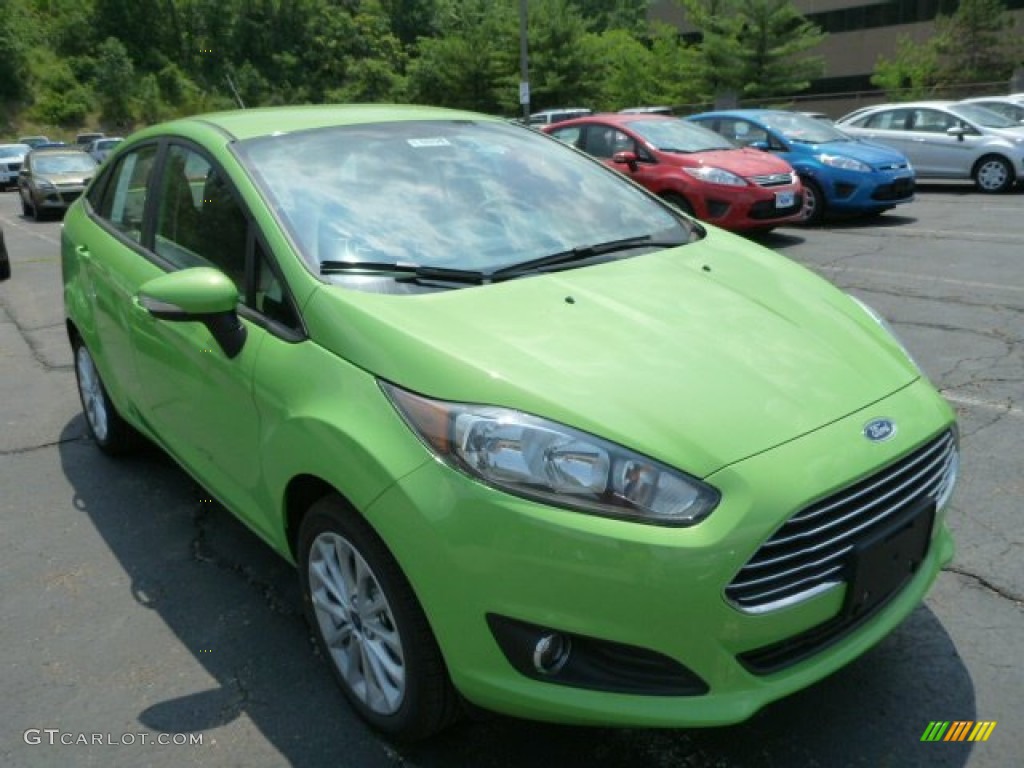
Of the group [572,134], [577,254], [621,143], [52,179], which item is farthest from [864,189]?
[52,179]

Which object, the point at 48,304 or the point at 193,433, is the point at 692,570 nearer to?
the point at 193,433

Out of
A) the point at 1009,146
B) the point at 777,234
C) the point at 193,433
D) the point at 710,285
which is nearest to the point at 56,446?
the point at 193,433

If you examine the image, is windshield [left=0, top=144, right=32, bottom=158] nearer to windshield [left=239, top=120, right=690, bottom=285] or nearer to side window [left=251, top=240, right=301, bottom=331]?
windshield [left=239, top=120, right=690, bottom=285]

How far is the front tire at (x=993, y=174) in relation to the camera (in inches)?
511

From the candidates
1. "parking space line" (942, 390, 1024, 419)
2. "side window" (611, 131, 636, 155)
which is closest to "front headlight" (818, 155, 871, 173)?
"side window" (611, 131, 636, 155)

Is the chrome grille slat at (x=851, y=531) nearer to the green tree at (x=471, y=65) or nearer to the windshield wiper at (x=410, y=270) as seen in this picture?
the windshield wiper at (x=410, y=270)

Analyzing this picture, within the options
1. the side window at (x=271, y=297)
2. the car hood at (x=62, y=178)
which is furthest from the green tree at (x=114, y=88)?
the side window at (x=271, y=297)

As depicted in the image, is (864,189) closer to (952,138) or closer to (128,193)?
(952,138)

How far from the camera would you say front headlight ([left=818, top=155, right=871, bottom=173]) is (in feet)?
35.1

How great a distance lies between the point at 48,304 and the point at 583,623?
334 inches

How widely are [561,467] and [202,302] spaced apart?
118 centimetres

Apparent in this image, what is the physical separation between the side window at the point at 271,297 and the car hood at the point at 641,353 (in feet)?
0.34

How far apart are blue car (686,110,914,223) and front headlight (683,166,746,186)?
188 cm

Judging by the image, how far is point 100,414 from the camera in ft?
14.2
